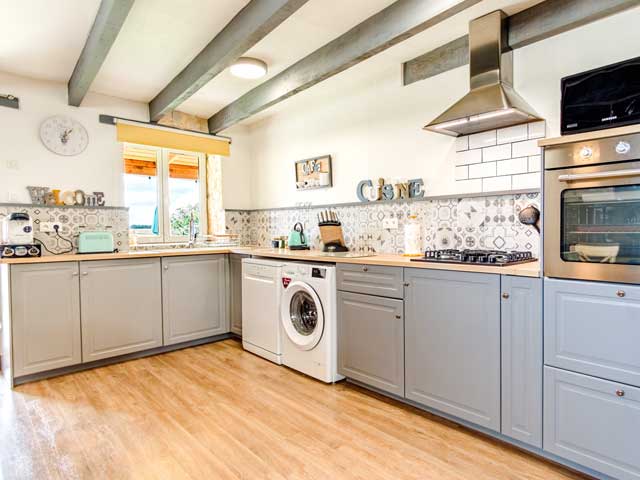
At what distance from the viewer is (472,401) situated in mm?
2031

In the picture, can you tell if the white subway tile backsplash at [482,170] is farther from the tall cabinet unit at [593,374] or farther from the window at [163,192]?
the window at [163,192]

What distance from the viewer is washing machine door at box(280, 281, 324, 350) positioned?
9.46 feet

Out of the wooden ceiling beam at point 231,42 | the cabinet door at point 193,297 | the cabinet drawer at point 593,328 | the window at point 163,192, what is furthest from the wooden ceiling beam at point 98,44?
the cabinet drawer at point 593,328

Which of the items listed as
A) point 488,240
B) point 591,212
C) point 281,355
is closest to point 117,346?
point 281,355

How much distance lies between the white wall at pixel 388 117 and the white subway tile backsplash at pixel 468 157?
0.05 metres

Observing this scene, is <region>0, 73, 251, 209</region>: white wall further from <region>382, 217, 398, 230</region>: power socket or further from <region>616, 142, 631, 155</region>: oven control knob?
<region>616, 142, 631, 155</region>: oven control knob

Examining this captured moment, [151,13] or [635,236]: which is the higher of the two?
[151,13]

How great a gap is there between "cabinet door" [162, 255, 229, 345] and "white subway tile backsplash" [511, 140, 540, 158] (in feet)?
8.88

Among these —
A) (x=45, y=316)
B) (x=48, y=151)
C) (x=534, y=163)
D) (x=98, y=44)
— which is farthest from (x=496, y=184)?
(x=48, y=151)

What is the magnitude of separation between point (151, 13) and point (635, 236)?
2746 mm

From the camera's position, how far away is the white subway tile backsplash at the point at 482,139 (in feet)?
8.38

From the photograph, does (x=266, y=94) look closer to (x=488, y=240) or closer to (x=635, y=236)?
(x=488, y=240)

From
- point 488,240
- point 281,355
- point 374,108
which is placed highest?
point 374,108

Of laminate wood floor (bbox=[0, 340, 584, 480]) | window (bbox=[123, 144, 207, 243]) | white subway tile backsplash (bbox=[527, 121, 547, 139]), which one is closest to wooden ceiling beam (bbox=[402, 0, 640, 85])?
white subway tile backsplash (bbox=[527, 121, 547, 139])
